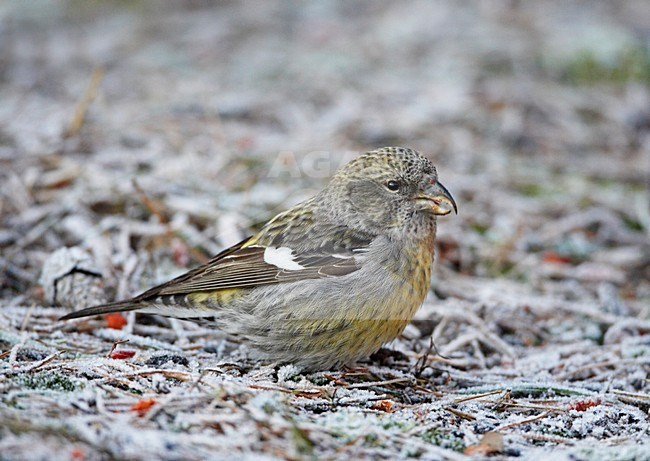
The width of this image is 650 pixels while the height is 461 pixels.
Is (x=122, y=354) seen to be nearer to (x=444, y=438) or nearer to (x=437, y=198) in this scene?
(x=444, y=438)

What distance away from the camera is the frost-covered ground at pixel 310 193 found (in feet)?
10.3

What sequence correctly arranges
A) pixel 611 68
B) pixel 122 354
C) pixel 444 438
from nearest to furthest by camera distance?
pixel 444 438 < pixel 122 354 < pixel 611 68

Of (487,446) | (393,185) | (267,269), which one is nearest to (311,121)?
(393,185)

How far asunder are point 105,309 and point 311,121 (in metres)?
3.91

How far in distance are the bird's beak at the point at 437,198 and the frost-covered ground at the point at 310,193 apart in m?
0.82

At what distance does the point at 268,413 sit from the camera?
3066mm

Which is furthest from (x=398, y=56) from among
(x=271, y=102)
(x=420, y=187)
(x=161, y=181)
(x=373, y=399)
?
(x=373, y=399)

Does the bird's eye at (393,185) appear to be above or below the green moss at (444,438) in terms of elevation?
above

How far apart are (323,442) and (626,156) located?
5867 mm

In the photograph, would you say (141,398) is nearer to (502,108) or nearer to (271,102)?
(271,102)

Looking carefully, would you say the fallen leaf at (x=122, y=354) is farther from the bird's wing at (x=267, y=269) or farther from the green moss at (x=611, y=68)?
the green moss at (x=611, y=68)

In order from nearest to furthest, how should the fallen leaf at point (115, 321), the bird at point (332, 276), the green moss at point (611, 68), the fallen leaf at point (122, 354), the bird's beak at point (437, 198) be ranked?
1. the fallen leaf at point (122, 354)
2. the bird at point (332, 276)
3. the bird's beak at point (437, 198)
4. the fallen leaf at point (115, 321)
5. the green moss at point (611, 68)

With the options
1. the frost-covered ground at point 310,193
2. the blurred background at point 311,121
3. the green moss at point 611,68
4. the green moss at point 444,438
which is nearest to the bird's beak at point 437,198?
the frost-covered ground at point 310,193

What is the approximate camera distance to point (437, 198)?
167 inches
